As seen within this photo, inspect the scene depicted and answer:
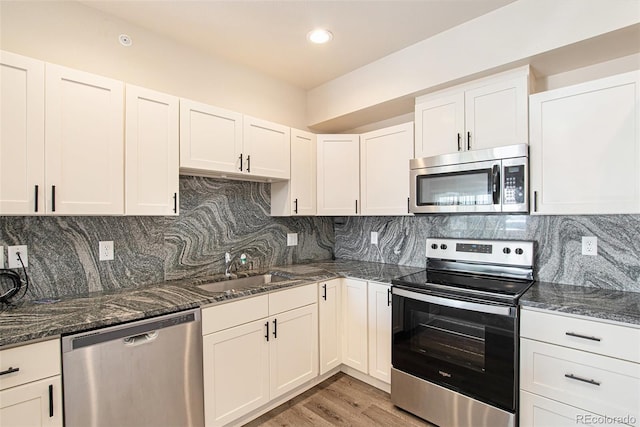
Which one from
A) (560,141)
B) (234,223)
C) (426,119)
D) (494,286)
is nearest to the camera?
(560,141)

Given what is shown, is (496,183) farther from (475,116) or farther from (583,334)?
(583,334)

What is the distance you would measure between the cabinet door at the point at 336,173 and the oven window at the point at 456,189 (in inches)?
28.0

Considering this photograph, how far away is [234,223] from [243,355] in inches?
44.0

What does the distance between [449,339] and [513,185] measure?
1070mm

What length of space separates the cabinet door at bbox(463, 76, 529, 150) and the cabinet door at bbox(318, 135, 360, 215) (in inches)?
40.6

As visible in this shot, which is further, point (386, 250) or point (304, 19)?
point (386, 250)

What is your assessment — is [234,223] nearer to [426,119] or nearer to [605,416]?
[426,119]

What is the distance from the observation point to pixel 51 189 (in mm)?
1591

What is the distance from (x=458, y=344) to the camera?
6.38ft

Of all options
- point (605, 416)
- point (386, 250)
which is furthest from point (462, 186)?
point (605, 416)

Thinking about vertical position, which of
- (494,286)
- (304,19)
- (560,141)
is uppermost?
(304,19)

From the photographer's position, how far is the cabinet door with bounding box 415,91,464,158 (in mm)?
2258

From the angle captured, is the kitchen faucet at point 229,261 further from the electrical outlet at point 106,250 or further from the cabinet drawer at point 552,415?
the cabinet drawer at point 552,415

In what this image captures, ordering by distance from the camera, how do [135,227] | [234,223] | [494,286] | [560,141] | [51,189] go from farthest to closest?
[234,223], [135,227], [494,286], [560,141], [51,189]
